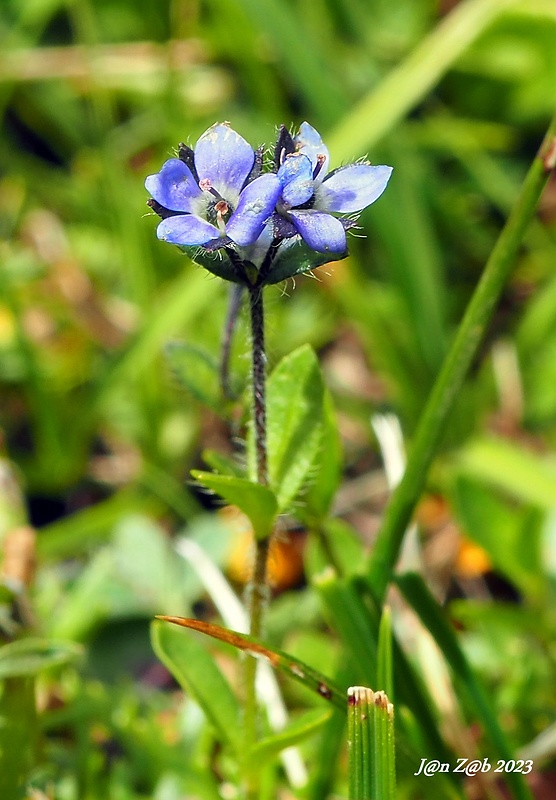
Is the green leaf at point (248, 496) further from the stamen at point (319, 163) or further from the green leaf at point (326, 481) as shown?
the stamen at point (319, 163)

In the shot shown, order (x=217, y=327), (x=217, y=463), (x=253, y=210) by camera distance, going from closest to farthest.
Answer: (x=253, y=210) < (x=217, y=463) < (x=217, y=327)

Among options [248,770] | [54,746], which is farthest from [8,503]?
[248,770]

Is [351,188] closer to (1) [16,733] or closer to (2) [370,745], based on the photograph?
(2) [370,745]

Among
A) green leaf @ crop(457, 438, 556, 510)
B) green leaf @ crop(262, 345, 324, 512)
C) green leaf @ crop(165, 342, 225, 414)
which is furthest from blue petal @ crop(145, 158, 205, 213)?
green leaf @ crop(457, 438, 556, 510)

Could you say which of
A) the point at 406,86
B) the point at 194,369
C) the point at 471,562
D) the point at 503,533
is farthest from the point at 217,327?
the point at 194,369

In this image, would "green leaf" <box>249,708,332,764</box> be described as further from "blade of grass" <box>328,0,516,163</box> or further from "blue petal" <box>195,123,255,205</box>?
"blade of grass" <box>328,0,516,163</box>

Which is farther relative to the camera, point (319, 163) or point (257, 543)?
point (257, 543)
